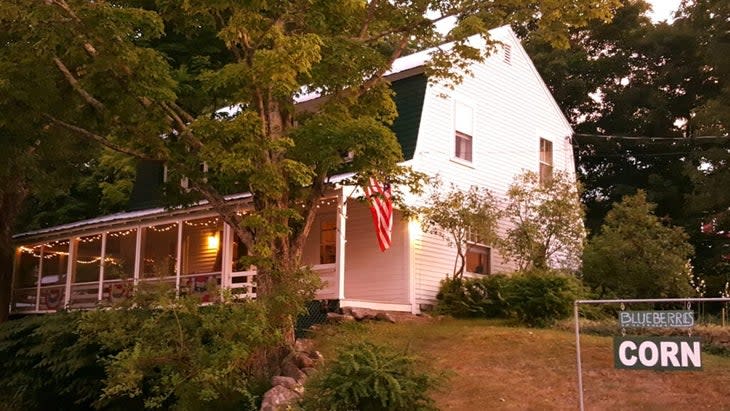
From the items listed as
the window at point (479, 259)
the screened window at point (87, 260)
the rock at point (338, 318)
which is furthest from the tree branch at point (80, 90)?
the screened window at point (87, 260)

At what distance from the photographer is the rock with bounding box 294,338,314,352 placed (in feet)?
47.1

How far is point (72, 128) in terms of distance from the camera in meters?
15.1

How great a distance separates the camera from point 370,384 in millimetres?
9531

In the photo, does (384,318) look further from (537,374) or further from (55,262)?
(55,262)

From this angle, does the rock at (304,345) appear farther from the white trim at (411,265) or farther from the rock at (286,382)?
the white trim at (411,265)

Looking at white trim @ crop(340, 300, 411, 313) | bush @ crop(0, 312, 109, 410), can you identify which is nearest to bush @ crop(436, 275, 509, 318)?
white trim @ crop(340, 300, 411, 313)

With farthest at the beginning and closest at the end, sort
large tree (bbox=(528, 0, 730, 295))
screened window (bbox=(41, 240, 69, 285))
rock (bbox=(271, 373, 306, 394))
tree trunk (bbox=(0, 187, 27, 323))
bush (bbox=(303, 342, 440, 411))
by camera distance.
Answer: large tree (bbox=(528, 0, 730, 295)), screened window (bbox=(41, 240, 69, 285)), tree trunk (bbox=(0, 187, 27, 323)), rock (bbox=(271, 373, 306, 394)), bush (bbox=(303, 342, 440, 411))

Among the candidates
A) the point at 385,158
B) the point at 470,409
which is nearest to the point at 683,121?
the point at 385,158

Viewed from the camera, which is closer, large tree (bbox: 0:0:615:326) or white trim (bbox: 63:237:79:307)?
large tree (bbox: 0:0:615:326)

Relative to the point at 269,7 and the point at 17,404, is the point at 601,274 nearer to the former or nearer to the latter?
the point at 269,7

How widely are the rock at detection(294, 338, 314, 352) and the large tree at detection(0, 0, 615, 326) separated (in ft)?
4.35

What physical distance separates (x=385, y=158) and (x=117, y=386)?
5872mm

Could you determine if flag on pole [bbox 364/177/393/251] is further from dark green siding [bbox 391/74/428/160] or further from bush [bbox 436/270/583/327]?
bush [bbox 436/270/583/327]

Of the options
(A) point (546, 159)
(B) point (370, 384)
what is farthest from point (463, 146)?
(B) point (370, 384)
